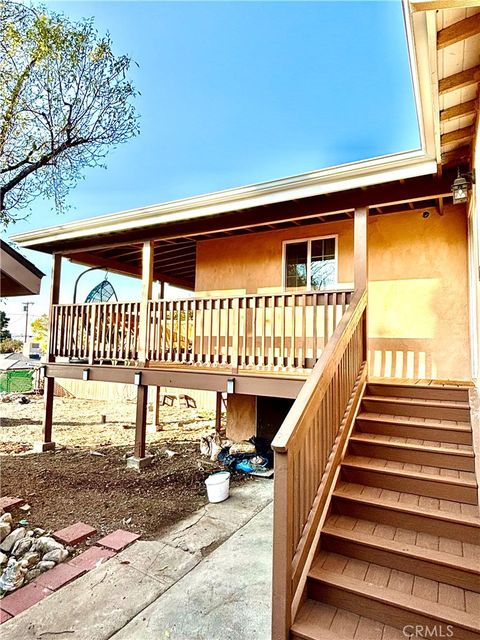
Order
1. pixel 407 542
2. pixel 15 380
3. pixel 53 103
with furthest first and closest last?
1. pixel 15 380
2. pixel 53 103
3. pixel 407 542

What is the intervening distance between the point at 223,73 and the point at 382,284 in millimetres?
12844

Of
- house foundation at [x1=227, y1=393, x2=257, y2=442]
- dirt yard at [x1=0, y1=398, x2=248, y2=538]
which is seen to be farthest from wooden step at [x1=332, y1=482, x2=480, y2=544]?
house foundation at [x1=227, y1=393, x2=257, y2=442]

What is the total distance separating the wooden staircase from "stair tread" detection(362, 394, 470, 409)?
17mm

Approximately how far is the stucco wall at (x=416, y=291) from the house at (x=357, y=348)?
0.07 feet

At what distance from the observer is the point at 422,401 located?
4.32 metres

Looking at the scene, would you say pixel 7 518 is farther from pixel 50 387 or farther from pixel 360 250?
pixel 360 250

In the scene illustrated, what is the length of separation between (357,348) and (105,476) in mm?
4843

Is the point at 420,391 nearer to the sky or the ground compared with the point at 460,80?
nearer to the ground

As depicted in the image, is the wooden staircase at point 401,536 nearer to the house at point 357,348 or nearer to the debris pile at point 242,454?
the house at point 357,348

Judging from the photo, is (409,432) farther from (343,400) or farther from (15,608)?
(15,608)

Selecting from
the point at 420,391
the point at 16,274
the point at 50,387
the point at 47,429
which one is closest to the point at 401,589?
the point at 420,391

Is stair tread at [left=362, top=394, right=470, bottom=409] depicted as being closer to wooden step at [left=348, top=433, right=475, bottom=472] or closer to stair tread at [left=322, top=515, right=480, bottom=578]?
wooden step at [left=348, top=433, right=475, bottom=472]

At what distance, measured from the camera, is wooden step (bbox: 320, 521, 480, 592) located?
2590 mm

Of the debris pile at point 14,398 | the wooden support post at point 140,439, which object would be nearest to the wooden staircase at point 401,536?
the wooden support post at point 140,439
